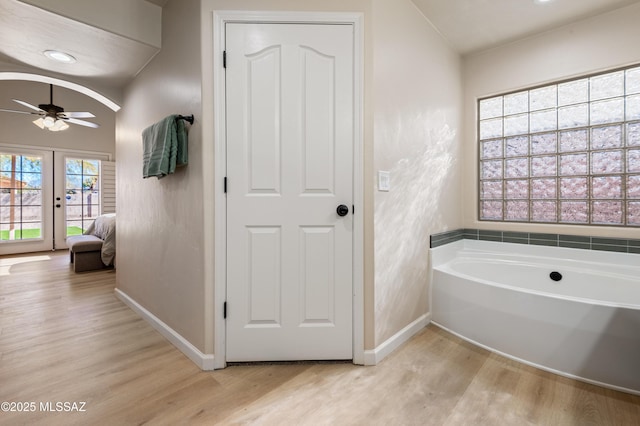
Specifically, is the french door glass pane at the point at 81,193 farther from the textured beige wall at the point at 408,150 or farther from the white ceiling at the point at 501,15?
the white ceiling at the point at 501,15

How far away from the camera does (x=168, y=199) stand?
7.07 ft

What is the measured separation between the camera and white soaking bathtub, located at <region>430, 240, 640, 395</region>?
5.10 feet

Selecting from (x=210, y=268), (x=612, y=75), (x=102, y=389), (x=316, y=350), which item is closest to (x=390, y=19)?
(x=612, y=75)

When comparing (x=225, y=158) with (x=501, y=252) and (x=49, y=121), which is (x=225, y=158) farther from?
(x=49, y=121)

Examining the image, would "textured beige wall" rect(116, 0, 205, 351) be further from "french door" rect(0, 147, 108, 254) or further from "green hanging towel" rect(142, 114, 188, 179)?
"french door" rect(0, 147, 108, 254)

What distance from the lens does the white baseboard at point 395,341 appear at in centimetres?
180

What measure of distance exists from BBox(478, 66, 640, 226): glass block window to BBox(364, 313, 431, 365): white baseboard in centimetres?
130

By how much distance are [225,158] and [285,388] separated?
132 cm

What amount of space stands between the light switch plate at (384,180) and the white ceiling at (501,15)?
1337 millimetres

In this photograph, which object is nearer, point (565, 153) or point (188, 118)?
point (188, 118)

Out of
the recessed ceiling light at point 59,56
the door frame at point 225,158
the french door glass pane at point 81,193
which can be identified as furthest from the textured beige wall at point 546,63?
the french door glass pane at point 81,193

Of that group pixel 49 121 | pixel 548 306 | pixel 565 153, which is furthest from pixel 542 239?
pixel 49 121

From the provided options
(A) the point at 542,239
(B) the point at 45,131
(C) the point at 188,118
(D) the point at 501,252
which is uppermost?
(B) the point at 45,131

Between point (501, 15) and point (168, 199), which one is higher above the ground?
point (501, 15)
